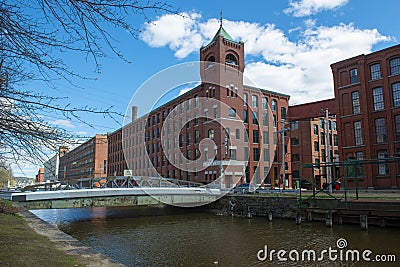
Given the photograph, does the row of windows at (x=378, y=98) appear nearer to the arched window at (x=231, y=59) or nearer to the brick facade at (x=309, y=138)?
the brick facade at (x=309, y=138)

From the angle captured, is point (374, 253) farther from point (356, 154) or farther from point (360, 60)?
point (360, 60)

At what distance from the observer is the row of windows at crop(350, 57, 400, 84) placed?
114ft

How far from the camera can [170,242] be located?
16531mm

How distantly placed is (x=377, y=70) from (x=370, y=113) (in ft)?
15.1

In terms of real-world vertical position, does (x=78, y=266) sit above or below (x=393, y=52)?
below

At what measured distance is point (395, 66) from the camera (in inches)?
1369

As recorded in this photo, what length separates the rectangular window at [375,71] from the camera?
36.2 meters

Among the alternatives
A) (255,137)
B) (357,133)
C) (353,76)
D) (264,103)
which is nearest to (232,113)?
(255,137)

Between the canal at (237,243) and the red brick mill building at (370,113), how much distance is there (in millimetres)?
16319

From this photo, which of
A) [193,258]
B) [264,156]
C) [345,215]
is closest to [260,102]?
[264,156]

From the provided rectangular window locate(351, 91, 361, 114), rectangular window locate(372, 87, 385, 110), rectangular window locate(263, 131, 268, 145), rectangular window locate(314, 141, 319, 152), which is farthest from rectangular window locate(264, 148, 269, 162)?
rectangular window locate(372, 87, 385, 110)

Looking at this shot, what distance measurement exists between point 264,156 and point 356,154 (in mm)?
13279

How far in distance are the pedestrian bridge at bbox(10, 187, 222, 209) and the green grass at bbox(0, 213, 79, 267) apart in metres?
15.1

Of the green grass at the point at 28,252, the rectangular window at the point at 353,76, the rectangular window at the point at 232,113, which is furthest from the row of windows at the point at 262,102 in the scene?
the green grass at the point at 28,252
